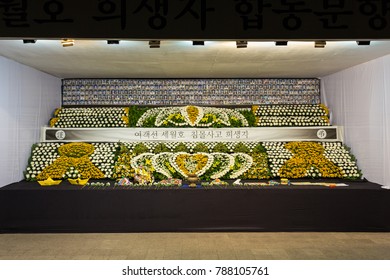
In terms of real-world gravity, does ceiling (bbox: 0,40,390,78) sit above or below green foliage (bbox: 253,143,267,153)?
above

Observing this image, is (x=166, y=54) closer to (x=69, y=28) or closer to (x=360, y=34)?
(x=69, y=28)

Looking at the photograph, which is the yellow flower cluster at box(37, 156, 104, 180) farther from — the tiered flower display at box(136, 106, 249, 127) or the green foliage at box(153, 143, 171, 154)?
the tiered flower display at box(136, 106, 249, 127)

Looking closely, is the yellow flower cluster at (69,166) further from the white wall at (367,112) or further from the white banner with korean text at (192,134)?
the white wall at (367,112)

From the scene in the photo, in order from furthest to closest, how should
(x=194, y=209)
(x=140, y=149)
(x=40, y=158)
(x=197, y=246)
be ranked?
1. (x=140, y=149)
2. (x=40, y=158)
3. (x=194, y=209)
4. (x=197, y=246)

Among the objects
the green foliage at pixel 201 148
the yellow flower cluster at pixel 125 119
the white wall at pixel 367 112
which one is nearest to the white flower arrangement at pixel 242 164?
the green foliage at pixel 201 148

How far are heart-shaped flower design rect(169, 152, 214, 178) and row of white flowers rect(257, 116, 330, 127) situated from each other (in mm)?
1721

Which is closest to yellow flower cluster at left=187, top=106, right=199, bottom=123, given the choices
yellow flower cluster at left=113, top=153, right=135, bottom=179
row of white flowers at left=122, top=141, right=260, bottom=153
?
row of white flowers at left=122, top=141, right=260, bottom=153

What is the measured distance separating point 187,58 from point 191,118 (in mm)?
2059

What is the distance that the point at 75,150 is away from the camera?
26.1ft

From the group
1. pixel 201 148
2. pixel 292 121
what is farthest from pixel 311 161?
pixel 201 148

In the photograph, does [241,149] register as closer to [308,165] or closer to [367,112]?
[308,165]

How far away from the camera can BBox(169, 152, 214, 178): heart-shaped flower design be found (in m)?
7.35

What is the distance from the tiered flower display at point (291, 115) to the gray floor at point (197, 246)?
3.06 metres

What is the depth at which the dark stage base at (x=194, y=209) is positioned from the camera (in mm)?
6246
